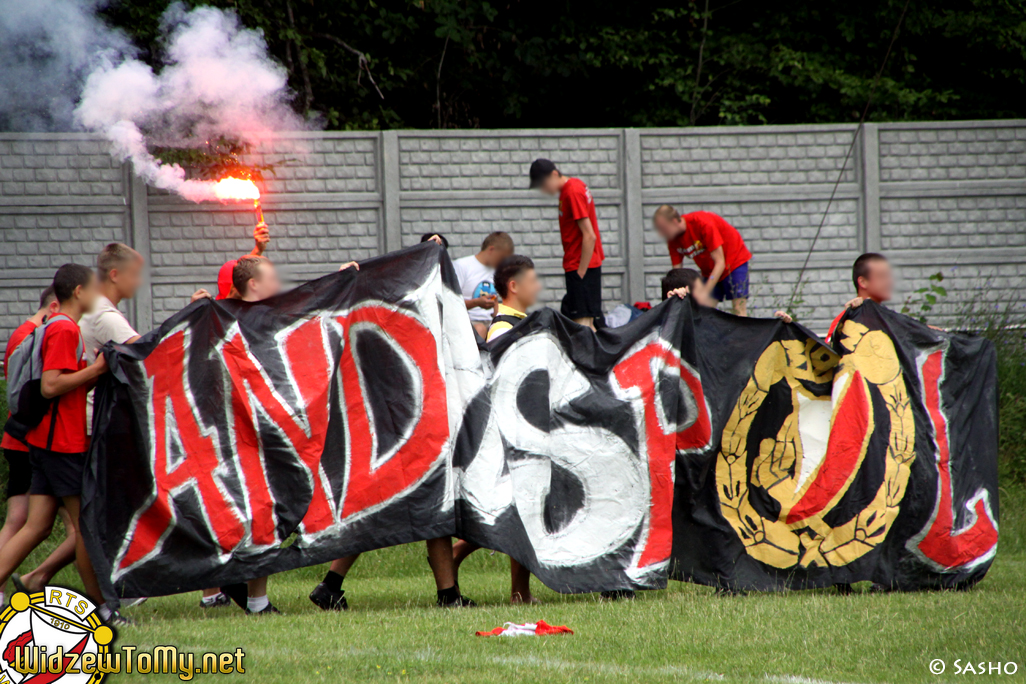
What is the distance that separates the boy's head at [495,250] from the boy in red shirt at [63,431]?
13.0ft

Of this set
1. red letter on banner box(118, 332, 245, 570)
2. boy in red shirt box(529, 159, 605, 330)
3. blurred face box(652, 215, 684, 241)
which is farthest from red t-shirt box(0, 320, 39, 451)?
blurred face box(652, 215, 684, 241)

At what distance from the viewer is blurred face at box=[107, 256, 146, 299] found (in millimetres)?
6277

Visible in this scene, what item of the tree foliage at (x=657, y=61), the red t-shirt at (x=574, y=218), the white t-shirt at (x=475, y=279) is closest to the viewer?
the white t-shirt at (x=475, y=279)

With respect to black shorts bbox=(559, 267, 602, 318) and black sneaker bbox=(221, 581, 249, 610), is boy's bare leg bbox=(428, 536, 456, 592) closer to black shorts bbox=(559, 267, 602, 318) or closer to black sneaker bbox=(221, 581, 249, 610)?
black sneaker bbox=(221, 581, 249, 610)

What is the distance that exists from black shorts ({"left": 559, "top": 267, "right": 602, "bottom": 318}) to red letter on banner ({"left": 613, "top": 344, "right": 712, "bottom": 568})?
122 inches

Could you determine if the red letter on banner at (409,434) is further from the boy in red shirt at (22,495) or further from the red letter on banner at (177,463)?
the boy in red shirt at (22,495)

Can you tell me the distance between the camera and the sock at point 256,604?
6.05 meters

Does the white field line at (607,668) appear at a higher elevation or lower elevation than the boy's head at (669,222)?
lower

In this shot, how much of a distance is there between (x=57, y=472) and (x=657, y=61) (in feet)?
37.5

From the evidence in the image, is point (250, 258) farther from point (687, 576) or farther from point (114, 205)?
point (114, 205)

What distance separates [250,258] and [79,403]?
1.32m

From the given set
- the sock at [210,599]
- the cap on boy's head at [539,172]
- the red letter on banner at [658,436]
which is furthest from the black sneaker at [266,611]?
the cap on boy's head at [539,172]

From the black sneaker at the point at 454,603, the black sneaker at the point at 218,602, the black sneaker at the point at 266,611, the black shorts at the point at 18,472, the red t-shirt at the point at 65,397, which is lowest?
the black sneaker at the point at 218,602

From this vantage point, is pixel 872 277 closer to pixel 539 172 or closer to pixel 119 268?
pixel 539 172
